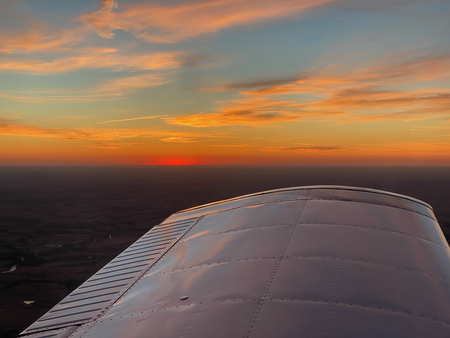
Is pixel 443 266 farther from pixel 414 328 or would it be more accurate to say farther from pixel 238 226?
pixel 238 226

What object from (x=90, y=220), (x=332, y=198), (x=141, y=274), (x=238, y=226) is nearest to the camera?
(x=141, y=274)

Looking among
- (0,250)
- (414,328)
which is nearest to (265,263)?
(414,328)

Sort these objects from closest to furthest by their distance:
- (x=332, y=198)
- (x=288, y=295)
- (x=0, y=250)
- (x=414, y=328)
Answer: (x=414, y=328) → (x=288, y=295) → (x=332, y=198) → (x=0, y=250)

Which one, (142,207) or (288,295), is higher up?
(288,295)

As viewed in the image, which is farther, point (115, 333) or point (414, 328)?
point (115, 333)

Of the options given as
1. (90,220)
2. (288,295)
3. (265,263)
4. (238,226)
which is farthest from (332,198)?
(90,220)

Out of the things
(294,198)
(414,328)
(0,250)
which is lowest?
(0,250)
